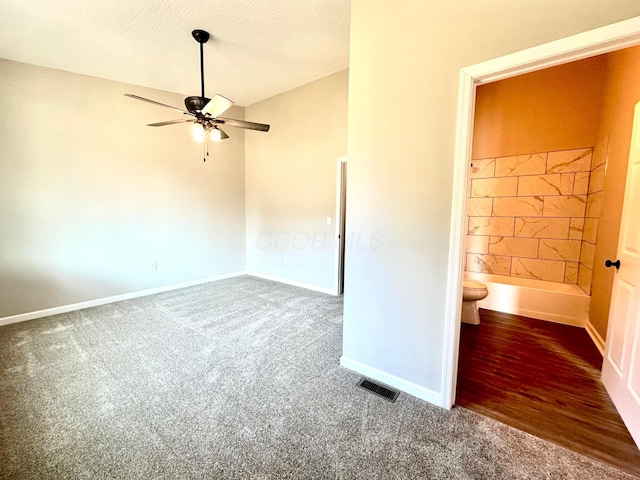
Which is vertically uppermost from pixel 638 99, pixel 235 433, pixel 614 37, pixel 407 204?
pixel 638 99

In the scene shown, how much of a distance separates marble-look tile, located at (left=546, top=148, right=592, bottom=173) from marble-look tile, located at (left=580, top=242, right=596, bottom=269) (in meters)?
0.91

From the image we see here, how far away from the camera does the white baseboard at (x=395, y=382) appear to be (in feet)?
6.00

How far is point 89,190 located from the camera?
3553 mm

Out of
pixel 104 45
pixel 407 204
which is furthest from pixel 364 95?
pixel 104 45

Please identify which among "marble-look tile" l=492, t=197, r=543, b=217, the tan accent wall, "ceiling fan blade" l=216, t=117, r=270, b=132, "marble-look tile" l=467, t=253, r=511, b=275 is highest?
the tan accent wall

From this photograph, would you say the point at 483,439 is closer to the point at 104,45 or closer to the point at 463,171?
the point at 463,171

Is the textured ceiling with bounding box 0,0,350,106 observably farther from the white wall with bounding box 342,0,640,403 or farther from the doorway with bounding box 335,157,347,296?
the doorway with bounding box 335,157,347,296

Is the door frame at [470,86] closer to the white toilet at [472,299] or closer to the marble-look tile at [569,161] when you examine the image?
the white toilet at [472,299]

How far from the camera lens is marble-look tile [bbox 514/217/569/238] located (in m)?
3.35

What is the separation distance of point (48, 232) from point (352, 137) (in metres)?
3.89

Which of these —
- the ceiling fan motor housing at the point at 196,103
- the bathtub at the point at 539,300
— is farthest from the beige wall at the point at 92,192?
the bathtub at the point at 539,300

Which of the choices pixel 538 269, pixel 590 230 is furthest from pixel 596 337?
pixel 590 230

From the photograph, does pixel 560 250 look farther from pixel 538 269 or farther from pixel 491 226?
pixel 491 226

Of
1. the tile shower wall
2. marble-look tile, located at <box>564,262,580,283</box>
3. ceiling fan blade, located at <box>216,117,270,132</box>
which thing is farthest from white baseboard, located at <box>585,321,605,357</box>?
ceiling fan blade, located at <box>216,117,270,132</box>
